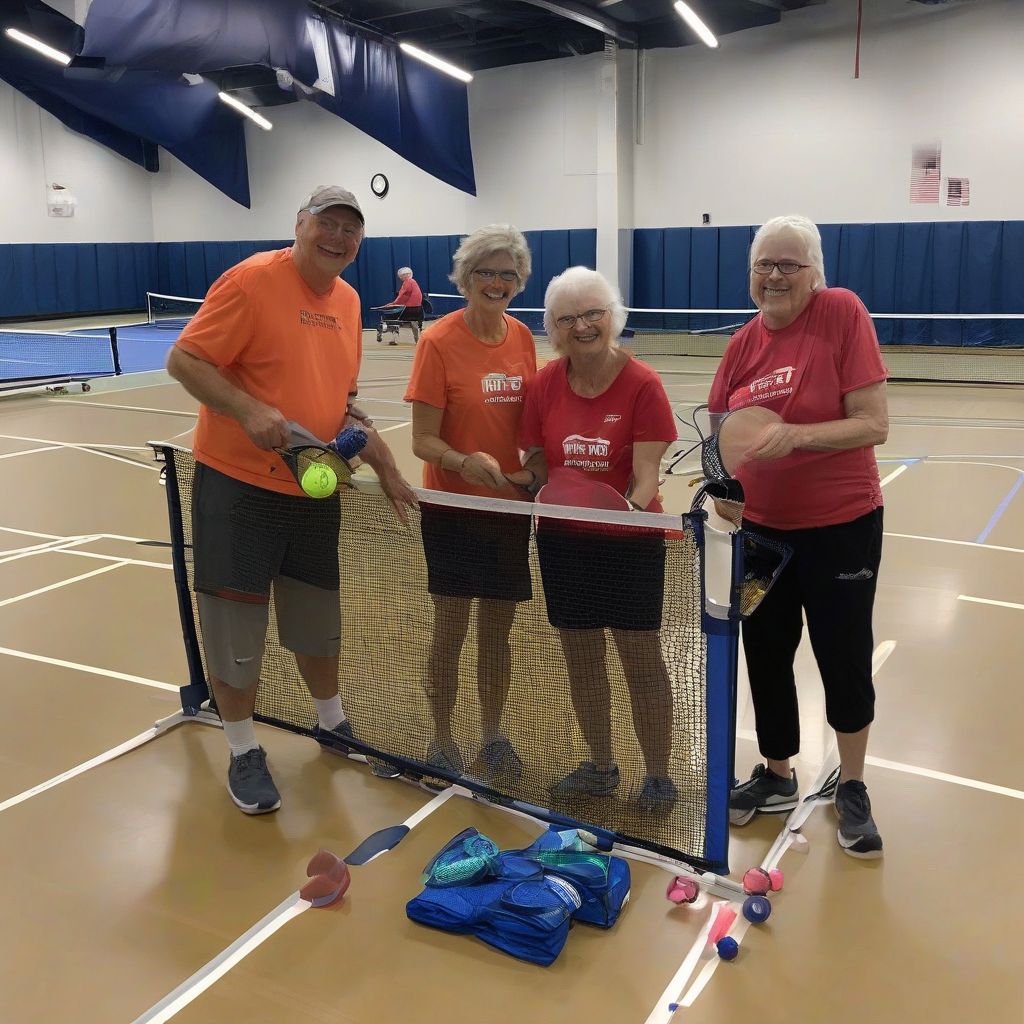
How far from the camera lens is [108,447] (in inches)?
397

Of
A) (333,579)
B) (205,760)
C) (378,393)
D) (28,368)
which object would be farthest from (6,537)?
(28,368)

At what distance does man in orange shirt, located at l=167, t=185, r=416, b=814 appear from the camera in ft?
10.3

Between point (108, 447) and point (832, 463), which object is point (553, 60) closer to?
point (108, 447)

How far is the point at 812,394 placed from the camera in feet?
9.46

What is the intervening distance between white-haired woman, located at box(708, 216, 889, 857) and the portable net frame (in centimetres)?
36

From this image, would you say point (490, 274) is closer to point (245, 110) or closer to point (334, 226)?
point (334, 226)

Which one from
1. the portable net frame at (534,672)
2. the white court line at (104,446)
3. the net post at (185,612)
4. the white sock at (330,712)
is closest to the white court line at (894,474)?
the portable net frame at (534,672)

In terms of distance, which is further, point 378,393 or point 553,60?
point 553,60

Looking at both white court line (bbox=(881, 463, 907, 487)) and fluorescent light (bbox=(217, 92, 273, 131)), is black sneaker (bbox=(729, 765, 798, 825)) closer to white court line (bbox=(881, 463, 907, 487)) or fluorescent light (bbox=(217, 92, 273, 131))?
white court line (bbox=(881, 463, 907, 487))

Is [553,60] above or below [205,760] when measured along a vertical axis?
above

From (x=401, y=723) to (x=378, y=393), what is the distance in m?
10.5

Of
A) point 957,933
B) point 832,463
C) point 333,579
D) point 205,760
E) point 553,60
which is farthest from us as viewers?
point 553,60

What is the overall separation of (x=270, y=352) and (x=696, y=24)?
1621 centimetres

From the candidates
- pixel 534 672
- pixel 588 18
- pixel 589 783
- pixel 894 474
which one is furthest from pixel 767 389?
pixel 588 18
